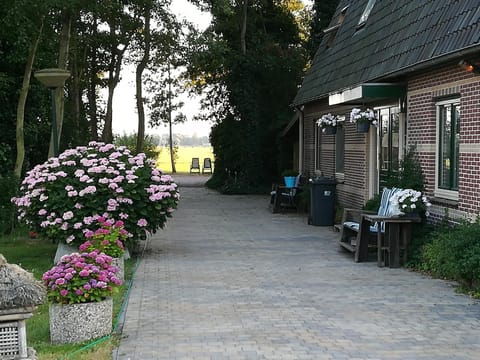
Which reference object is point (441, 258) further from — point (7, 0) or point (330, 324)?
point (7, 0)

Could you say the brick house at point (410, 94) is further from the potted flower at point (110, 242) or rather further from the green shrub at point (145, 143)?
the green shrub at point (145, 143)

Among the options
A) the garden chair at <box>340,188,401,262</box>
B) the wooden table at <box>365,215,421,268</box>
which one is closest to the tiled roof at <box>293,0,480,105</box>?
the garden chair at <box>340,188,401,262</box>

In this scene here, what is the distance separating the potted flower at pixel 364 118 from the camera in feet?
50.0

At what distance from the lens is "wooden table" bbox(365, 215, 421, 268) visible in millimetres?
11430

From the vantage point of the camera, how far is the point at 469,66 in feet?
33.2

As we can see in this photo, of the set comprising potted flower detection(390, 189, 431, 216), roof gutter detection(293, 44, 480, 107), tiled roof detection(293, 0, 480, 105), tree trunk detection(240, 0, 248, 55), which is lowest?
potted flower detection(390, 189, 431, 216)

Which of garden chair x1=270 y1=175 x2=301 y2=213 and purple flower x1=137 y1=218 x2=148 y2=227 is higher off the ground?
purple flower x1=137 y1=218 x2=148 y2=227

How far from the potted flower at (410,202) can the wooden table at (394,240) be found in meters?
0.14

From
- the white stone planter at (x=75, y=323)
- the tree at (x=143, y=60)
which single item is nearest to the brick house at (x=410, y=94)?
the white stone planter at (x=75, y=323)

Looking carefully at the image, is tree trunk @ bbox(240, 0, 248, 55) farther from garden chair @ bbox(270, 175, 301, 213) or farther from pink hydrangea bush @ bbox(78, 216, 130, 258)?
pink hydrangea bush @ bbox(78, 216, 130, 258)

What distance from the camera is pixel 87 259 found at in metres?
7.41

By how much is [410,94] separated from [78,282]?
832 cm

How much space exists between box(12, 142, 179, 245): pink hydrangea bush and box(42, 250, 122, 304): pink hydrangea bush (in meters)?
4.23

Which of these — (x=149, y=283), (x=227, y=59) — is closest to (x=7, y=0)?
(x=149, y=283)
